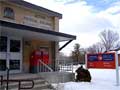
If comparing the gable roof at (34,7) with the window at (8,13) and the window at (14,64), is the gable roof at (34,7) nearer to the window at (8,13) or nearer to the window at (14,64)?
the window at (8,13)

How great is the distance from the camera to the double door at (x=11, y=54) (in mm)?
15867

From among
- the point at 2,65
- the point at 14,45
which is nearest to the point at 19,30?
the point at 14,45

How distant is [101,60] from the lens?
694 inches

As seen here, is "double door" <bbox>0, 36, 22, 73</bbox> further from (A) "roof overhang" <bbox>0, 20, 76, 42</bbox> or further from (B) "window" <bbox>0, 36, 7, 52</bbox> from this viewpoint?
(A) "roof overhang" <bbox>0, 20, 76, 42</bbox>

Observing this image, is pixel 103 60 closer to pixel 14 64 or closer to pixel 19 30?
pixel 14 64

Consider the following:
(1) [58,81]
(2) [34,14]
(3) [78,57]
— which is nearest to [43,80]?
(1) [58,81]

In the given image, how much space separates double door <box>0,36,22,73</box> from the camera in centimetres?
1587

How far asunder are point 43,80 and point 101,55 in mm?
4739

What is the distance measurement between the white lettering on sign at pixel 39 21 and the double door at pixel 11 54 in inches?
72.9

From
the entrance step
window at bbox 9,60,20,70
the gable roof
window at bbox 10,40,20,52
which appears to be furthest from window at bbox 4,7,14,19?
the entrance step

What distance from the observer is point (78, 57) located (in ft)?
228

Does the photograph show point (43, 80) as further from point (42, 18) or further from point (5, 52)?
point (42, 18)

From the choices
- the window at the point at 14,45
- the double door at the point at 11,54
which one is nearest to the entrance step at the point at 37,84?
the double door at the point at 11,54

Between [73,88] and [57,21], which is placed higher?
[57,21]
